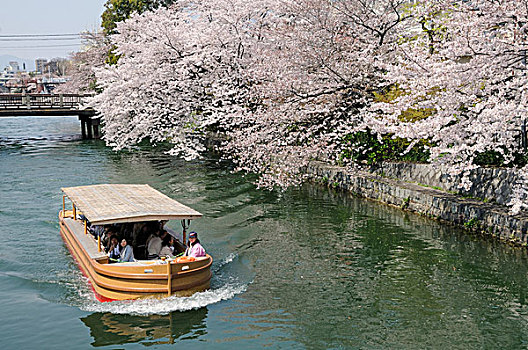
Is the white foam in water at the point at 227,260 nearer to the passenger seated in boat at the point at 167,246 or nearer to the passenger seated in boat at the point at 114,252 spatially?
the passenger seated in boat at the point at 167,246

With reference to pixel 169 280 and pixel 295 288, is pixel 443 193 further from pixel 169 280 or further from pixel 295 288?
pixel 169 280

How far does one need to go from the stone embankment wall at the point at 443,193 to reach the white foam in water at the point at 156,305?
8290 mm

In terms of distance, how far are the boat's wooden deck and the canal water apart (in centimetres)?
75

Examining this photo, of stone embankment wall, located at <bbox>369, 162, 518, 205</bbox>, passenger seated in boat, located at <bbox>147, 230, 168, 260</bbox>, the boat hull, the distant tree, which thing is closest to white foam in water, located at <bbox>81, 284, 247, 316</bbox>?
the boat hull

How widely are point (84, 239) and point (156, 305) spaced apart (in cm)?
393

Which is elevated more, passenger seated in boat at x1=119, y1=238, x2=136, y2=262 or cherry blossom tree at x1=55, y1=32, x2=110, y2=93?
cherry blossom tree at x1=55, y1=32, x2=110, y2=93

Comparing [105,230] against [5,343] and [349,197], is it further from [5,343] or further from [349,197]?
[349,197]

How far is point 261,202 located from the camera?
69.5 feet

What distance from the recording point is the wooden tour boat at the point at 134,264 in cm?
1117

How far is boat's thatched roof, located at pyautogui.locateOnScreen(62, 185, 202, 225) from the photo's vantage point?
1196 centimetres

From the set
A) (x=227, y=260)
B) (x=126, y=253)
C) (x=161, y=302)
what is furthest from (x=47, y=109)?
(x=161, y=302)

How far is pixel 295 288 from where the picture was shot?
40.4 ft

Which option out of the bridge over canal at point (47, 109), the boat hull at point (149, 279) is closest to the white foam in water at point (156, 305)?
the boat hull at point (149, 279)

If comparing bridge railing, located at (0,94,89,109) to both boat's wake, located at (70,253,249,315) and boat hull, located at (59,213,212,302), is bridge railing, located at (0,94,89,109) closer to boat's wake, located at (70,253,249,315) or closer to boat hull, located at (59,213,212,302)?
boat's wake, located at (70,253,249,315)
